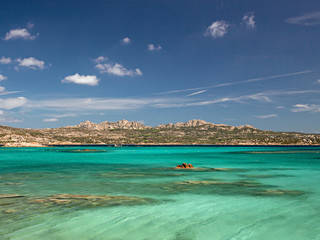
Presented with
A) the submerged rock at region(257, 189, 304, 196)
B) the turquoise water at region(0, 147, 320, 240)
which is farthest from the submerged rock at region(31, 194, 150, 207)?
the submerged rock at region(257, 189, 304, 196)

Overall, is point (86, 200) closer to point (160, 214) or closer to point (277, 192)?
point (160, 214)

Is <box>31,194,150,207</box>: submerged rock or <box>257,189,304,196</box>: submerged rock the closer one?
<box>31,194,150,207</box>: submerged rock

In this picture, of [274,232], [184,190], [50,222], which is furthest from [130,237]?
[184,190]

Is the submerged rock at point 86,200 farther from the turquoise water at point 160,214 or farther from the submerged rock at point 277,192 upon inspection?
the submerged rock at point 277,192

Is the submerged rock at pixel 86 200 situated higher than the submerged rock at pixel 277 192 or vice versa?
the submerged rock at pixel 86 200

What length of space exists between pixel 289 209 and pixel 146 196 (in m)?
12.9

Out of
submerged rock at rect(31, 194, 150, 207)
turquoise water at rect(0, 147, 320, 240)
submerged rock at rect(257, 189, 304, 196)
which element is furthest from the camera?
submerged rock at rect(257, 189, 304, 196)

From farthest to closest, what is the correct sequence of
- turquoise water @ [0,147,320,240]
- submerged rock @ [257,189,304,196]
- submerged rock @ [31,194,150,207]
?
1. submerged rock @ [257,189,304,196]
2. submerged rock @ [31,194,150,207]
3. turquoise water @ [0,147,320,240]

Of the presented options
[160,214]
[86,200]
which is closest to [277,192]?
[160,214]

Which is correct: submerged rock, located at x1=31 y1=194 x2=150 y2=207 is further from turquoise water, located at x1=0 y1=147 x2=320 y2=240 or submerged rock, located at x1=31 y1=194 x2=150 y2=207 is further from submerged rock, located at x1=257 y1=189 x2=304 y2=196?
submerged rock, located at x1=257 y1=189 x2=304 y2=196

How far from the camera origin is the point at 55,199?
2541 cm

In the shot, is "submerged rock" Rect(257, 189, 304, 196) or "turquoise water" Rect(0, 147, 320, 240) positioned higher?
"turquoise water" Rect(0, 147, 320, 240)

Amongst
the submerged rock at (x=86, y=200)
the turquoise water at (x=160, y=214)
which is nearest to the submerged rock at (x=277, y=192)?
the turquoise water at (x=160, y=214)

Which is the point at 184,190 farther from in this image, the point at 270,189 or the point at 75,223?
the point at 75,223
